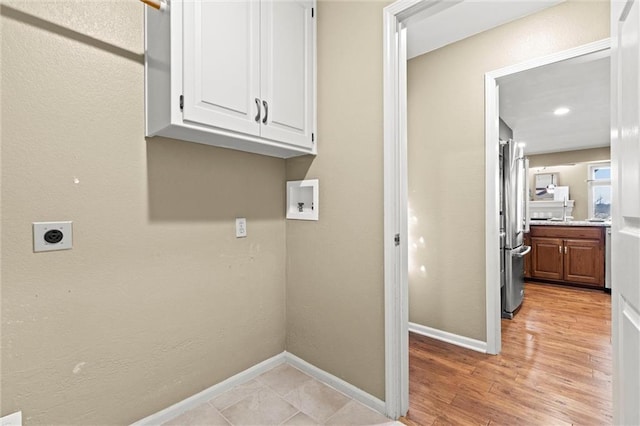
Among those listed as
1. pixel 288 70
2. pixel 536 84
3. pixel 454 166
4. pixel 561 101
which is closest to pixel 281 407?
pixel 288 70

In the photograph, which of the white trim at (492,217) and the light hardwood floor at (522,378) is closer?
the light hardwood floor at (522,378)

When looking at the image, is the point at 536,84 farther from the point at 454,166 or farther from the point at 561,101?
the point at 454,166

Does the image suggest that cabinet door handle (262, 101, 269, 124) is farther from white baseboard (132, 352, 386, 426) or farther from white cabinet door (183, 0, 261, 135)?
white baseboard (132, 352, 386, 426)

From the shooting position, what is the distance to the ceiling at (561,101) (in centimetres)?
275

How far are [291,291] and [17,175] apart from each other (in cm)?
153

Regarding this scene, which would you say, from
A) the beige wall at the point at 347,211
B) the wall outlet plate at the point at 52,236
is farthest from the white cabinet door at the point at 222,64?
the wall outlet plate at the point at 52,236

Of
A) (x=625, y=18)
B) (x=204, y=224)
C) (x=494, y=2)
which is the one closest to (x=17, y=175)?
(x=204, y=224)

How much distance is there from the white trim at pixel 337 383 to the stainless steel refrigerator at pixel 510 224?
2038 millimetres

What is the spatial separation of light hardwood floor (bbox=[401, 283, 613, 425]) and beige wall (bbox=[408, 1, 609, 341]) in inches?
12.5

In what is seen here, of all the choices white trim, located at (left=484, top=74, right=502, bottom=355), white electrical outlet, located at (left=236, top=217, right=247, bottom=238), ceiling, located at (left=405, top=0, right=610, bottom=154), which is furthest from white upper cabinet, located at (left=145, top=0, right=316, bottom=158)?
white trim, located at (left=484, top=74, right=502, bottom=355)

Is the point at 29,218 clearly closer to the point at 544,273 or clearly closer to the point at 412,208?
the point at 412,208

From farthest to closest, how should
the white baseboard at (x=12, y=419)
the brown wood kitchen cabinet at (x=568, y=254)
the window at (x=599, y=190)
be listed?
the window at (x=599, y=190)
the brown wood kitchen cabinet at (x=568, y=254)
the white baseboard at (x=12, y=419)

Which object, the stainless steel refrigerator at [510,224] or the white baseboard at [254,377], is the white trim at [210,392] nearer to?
the white baseboard at [254,377]

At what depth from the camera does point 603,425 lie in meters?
1.56
